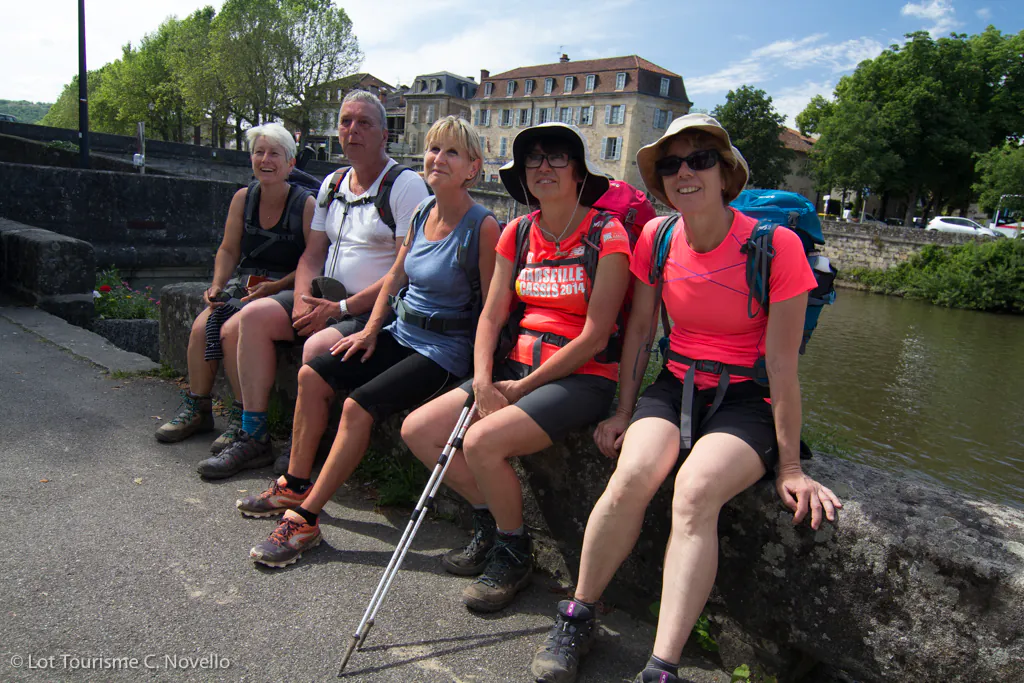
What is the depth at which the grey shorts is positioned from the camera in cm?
272

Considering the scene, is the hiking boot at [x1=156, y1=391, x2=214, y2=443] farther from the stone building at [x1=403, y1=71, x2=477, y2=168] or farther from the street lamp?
the stone building at [x1=403, y1=71, x2=477, y2=168]

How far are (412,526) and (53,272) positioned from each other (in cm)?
578

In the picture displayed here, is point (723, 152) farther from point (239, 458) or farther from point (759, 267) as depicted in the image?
point (239, 458)

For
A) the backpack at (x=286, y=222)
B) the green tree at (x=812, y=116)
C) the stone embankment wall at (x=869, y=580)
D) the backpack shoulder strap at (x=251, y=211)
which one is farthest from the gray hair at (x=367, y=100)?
the green tree at (x=812, y=116)

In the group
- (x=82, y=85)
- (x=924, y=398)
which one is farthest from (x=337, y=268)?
(x=82, y=85)

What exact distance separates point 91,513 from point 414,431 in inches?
57.1

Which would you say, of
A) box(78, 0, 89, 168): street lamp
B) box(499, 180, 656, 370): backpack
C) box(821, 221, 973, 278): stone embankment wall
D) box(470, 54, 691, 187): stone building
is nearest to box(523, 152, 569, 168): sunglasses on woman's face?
box(499, 180, 656, 370): backpack

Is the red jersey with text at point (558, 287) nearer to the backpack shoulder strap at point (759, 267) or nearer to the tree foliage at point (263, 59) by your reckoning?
the backpack shoulder strap at point (759, 267)

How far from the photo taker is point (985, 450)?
39.2ft

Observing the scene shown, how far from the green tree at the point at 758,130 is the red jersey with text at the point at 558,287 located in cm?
5338

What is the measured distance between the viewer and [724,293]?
2.59m

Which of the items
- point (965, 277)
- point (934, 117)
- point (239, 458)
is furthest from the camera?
point (934, 117)

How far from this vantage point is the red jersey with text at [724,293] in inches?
97.9

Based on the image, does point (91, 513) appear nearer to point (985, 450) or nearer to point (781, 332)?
point (781, 332)
